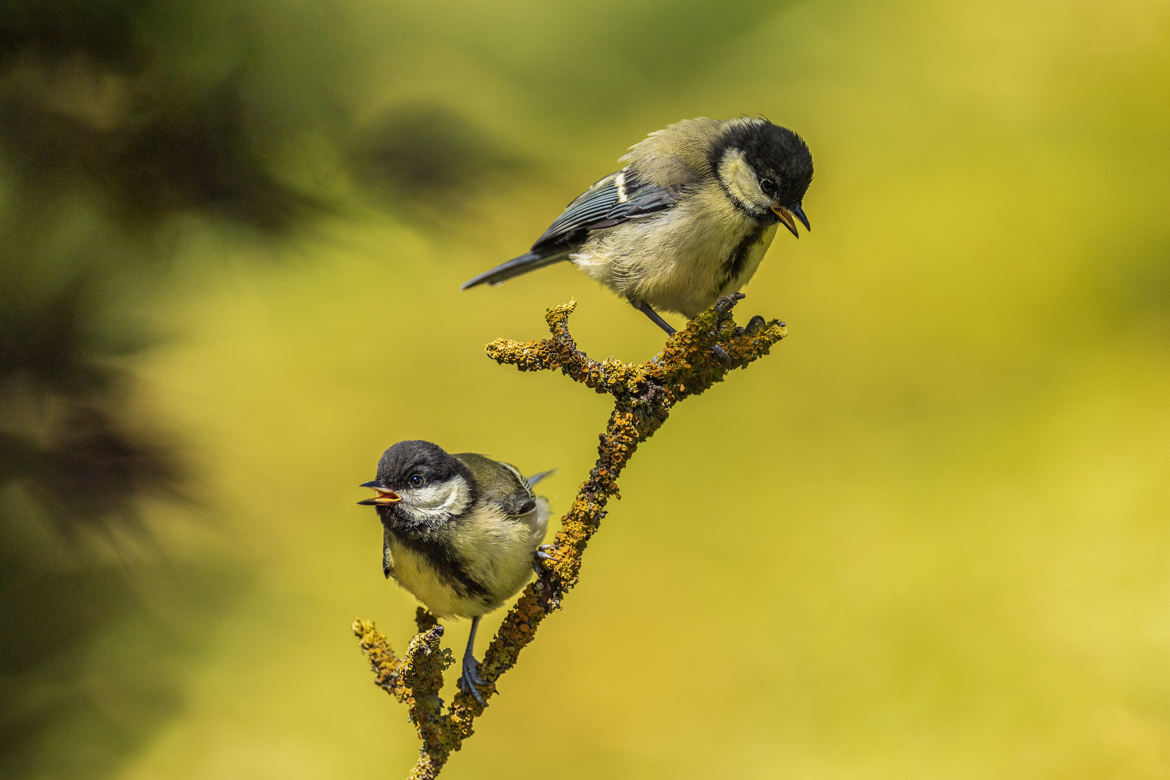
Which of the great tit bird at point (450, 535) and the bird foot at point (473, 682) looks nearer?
the bird foot at point (473, 682)

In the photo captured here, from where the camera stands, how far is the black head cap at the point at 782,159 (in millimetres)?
1257

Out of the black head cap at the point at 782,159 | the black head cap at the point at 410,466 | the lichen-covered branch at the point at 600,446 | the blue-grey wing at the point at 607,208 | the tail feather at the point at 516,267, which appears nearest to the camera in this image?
the lichen-covered branch at the point at 600,446

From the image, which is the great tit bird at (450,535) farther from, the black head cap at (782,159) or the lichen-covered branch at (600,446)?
the black head cap at (782,159)

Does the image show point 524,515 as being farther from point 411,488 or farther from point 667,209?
point 667,209

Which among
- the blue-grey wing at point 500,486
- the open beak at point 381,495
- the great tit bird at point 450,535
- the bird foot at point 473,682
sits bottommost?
the bird foot at point 473,682

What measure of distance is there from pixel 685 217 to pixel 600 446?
1.81ft

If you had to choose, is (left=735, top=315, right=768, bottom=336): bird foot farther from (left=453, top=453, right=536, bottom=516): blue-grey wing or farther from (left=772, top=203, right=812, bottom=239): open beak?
(left=453, top=453, right=536, bottom=516): blue-grey wing

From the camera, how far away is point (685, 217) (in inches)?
58.4

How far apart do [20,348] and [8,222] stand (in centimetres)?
20

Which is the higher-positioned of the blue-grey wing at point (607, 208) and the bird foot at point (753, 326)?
the blue-grey wing at point (607, 208)

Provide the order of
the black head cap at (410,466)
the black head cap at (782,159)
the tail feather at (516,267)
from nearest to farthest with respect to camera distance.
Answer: the black head cap at (410,466) < the black head cap at (782,159) < the tail feather at (516,267)

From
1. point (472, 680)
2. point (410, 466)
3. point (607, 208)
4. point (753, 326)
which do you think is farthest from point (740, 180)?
point (472, 680)

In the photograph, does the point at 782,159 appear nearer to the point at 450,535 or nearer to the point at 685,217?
the point at 685,217

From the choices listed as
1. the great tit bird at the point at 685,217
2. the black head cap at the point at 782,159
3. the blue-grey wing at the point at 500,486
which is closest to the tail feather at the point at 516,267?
the great tit bird at the point at 685,217
